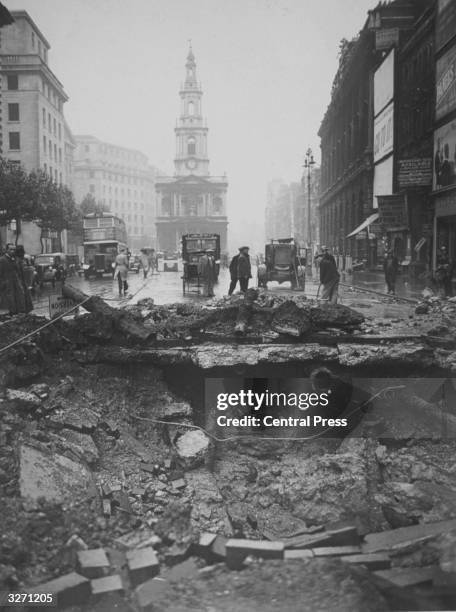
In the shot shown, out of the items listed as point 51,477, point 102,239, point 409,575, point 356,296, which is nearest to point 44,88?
point 51,477

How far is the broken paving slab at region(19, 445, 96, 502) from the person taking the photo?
3.66 m

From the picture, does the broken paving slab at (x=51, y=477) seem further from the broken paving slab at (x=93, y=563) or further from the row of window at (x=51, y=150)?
the row of window at (x=51, y=150)

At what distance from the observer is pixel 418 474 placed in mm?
4543

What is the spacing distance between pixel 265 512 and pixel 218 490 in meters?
0.44

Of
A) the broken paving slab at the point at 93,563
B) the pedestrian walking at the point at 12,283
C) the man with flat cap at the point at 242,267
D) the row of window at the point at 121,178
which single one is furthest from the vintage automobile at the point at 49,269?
the broken paving slab at the point at 93,563

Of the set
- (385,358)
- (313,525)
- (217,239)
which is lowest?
(313,525)

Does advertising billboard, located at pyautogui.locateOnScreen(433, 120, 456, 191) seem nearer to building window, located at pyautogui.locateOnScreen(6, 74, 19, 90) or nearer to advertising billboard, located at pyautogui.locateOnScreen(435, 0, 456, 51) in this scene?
advertising billboard, located at pyautogui.locateOnScreen(435, 0, 456, 51)

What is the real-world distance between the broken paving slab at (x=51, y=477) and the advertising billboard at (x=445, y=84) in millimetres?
10509

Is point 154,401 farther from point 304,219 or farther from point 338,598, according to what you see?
point 304,219

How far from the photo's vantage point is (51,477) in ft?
12.6

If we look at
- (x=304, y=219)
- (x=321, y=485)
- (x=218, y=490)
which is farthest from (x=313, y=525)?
(x=304, y=219)


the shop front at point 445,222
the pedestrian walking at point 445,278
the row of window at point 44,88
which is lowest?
the pedestrian walking at point 445,278

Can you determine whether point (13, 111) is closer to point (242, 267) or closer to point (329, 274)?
point (329, 274)

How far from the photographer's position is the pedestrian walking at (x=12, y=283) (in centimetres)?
987
